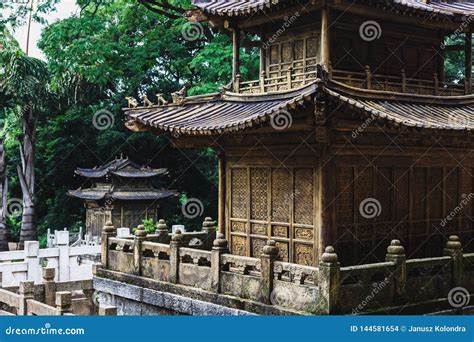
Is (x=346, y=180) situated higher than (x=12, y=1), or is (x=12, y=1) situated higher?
(x=12, y=1)

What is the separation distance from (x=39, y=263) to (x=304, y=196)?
11.9 metres

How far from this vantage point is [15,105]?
38.1m

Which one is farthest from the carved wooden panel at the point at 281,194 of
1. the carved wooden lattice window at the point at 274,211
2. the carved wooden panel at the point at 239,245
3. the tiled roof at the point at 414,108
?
the tiled roof at the point at 414,108

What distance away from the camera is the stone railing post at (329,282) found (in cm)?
1184

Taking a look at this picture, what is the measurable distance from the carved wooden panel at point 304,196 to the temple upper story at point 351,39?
2.14m

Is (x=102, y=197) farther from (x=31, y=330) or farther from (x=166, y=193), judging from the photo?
(x=31, y=330)

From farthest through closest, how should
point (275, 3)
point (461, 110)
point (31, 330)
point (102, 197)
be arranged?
point (102, 197) → point (461, 110) → point (275, 3) → point (31, 330)

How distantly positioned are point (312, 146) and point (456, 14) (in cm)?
548

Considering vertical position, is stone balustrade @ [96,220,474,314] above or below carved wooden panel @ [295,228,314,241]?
below

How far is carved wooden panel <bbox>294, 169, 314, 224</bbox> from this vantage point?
14.4 meters

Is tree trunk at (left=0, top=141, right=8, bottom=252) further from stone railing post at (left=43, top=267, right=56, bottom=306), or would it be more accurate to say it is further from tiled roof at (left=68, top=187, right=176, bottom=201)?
stone railing post at (left=43, top=267, right=56, bottom=306)

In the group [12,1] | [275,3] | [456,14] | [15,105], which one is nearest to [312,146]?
[275,3]

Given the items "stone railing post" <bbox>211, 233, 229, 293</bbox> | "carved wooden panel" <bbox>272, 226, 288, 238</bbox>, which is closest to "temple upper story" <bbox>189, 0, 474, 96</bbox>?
"carved wooden panel" <bbox>272, 226, 288, 238</bbox>

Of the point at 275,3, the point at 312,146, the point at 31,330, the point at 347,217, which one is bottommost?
the point at 31,330
